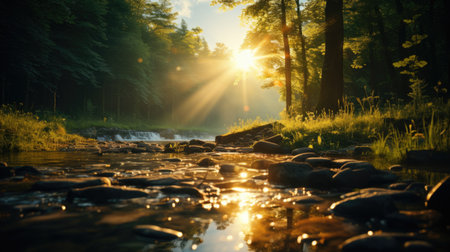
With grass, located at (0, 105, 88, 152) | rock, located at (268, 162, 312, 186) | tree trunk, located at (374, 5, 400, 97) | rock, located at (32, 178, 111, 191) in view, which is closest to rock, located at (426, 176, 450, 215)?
rock, located at (268, 162, 312, 186)

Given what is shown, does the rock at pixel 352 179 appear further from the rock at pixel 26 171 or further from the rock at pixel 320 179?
the rock at pixel 26 171

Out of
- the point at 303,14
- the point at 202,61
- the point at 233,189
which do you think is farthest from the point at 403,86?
the point at 202,61

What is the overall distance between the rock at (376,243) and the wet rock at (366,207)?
1.67 ft

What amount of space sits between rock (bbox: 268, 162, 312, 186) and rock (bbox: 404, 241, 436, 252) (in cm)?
197

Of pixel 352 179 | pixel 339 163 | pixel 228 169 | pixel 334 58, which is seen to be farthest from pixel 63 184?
pixel 334 58

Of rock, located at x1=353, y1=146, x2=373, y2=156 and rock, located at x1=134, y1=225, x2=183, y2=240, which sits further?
rock, located at x1=353, y1=146, x2=373, y2=156

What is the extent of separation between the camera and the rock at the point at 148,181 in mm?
3312

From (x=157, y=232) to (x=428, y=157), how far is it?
4437mm

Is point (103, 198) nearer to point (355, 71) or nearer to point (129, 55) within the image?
Result: point (355, 71)

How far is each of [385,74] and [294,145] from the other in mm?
21251

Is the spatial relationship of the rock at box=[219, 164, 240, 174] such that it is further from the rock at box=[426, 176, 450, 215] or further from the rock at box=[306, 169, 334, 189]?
the rock at box=[426, 176, 450, 215]

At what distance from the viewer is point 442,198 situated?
2.12 metres

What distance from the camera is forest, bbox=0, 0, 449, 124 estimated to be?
1357 centimetres

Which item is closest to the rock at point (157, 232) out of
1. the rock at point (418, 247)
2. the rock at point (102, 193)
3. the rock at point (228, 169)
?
the rock at point (102, 193)
